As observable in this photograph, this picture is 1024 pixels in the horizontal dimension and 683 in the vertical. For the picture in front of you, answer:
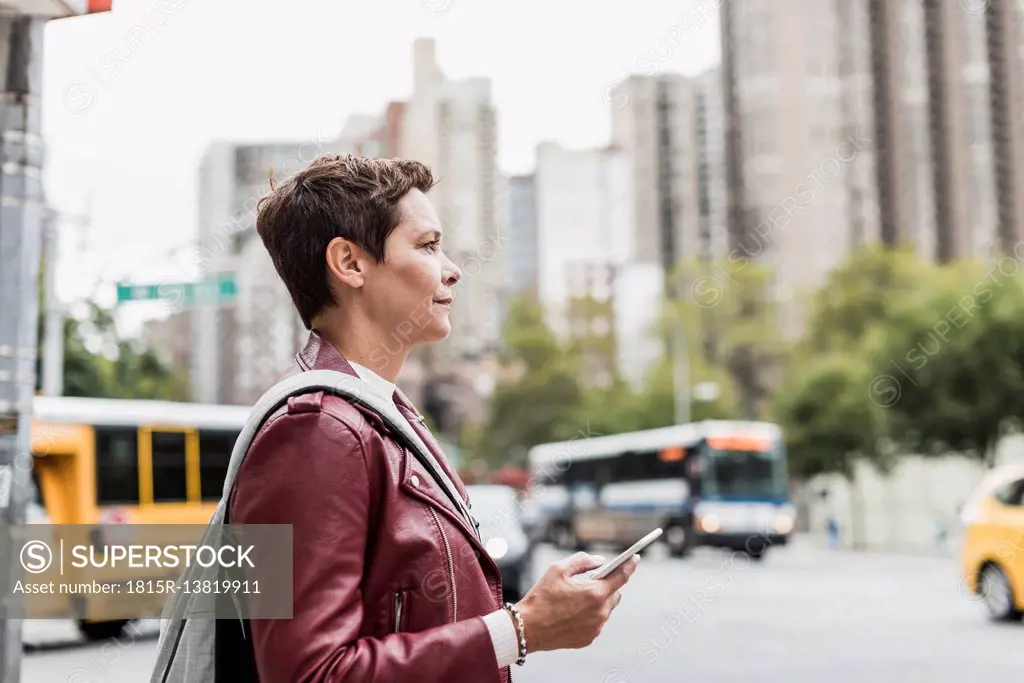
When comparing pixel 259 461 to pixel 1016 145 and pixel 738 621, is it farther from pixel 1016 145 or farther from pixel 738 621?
pixel 1016 145

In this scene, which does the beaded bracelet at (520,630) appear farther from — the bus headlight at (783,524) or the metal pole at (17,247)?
the bus headlight at (783,524)

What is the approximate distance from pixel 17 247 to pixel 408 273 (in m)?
2.43

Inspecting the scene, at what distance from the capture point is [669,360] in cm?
5509

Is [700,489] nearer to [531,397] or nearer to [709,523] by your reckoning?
[709,523]

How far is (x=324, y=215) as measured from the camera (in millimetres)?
1985

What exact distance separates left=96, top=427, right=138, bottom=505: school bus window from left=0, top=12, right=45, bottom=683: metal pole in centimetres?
979

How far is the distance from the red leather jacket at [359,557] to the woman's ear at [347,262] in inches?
9.6

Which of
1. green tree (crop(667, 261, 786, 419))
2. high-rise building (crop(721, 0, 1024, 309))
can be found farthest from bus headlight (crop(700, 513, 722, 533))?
high-rise building (crop(721, 0, 1024, 309))

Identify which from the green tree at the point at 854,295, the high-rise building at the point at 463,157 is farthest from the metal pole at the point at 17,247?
the high-rise building at the point at 463,157

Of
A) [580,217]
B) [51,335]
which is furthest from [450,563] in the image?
[580,217]

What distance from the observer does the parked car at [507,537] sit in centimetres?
1478

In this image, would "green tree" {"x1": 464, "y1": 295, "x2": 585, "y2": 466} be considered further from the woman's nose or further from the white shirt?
the white shirt

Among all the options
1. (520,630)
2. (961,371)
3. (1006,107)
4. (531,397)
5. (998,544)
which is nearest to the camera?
(520,630)

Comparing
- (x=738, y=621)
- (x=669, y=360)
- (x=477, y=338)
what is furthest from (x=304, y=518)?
(x=477, y=338)
